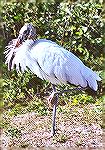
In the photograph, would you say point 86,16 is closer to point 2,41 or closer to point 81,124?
point 2,41

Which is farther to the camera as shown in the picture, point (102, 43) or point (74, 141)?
point (102, 43)

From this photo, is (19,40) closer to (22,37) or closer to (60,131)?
(22,37)

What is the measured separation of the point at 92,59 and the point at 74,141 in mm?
870

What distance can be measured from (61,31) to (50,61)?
0.83 m

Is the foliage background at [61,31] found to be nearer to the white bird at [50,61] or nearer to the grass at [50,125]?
the grass at [50,125]

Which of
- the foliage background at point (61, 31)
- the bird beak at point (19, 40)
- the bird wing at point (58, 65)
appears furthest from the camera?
the foliage background at point (61, 31)

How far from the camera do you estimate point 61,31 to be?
3492 mm

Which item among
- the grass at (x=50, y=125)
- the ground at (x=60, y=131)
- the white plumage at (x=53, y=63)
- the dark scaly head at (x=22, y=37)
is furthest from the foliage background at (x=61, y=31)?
the white plumage at (x=53, y=63)

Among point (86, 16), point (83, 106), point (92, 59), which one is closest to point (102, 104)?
point (83, 106)

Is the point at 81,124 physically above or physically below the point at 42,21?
below

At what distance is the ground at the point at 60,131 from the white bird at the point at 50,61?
0.95ft

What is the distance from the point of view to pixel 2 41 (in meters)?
3.45

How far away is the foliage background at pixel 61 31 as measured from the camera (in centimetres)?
349

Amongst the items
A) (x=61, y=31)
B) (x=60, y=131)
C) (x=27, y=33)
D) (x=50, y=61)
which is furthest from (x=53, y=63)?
(x=61, y=31)
